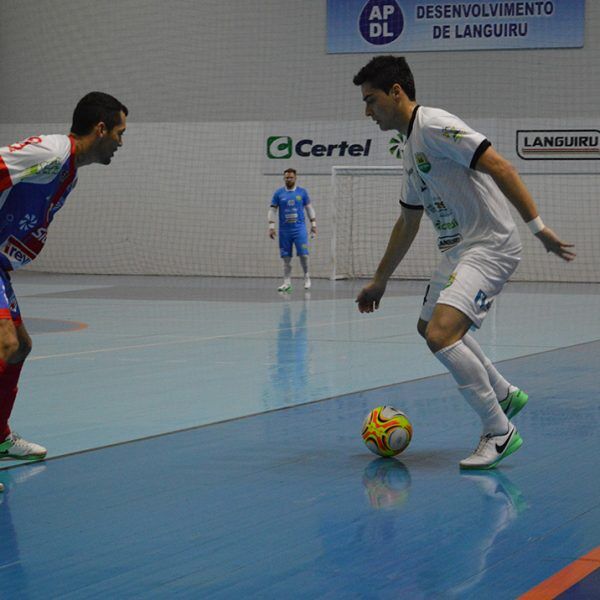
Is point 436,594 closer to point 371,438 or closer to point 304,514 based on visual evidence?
point 304,514

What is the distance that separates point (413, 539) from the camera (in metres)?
4.50

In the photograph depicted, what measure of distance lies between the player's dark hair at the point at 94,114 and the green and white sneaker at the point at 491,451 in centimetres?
240

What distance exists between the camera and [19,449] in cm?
603

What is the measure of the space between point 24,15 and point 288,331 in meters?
18.1

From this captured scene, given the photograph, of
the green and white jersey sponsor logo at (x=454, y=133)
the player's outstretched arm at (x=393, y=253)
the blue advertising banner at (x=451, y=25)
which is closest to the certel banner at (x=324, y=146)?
the blue advertising banner at (x=451, y=25)

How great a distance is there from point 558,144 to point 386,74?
20818 mm

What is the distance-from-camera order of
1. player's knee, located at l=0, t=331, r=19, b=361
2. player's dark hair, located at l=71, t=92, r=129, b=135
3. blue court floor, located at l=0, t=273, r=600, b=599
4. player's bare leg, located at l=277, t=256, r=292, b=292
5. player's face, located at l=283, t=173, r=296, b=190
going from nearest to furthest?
blue court floor, located at l=0, t=273, r=600, b=599, player's knee, located at l=0, t=331, r=19, b=361, player's dark hair, located at l=71, t=92, r=129, b=135, player's bare leg, located at l=277, t=256, r=292, b=292, player's face, located at l=283, t=173, r=296, b=190

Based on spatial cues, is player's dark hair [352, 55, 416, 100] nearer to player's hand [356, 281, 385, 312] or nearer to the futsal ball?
player's hand [356, 281, 385, 312]

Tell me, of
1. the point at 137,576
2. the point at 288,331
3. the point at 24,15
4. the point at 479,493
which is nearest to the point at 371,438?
the point at 479,493

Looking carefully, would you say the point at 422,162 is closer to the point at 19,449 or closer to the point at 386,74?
the point at 386,74

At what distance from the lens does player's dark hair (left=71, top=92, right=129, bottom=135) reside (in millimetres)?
5453

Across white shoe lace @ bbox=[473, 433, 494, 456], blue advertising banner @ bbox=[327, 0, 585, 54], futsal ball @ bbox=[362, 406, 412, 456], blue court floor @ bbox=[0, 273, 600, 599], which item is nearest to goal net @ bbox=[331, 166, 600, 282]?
blue advertising banner @ bbox=[327, 0, 585, 54]

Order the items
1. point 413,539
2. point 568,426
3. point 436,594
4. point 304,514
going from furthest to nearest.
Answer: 1. point 568,426
2. point 304,514
3. point 413,539
4. point 436,594

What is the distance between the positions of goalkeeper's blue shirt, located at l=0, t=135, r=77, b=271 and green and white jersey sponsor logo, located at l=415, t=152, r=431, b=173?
1.74m
